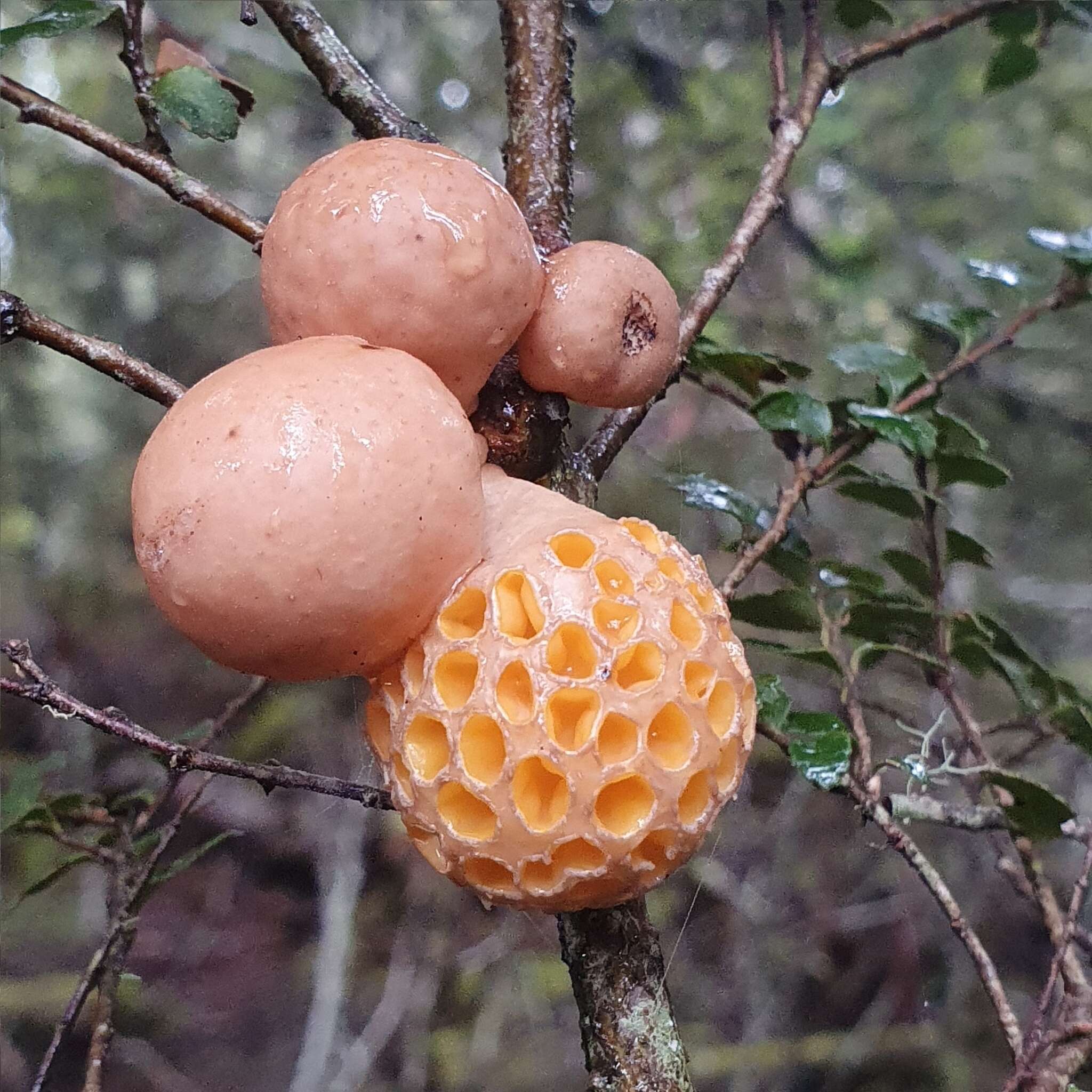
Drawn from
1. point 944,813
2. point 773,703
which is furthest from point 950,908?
point 773,703

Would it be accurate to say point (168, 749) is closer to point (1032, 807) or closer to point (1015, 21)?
point (1032, 807)

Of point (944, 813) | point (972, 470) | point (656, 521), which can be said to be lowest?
point (656, 521)

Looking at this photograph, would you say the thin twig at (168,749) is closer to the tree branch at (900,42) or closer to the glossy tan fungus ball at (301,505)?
the glossy tan fungus ball at (301,505)

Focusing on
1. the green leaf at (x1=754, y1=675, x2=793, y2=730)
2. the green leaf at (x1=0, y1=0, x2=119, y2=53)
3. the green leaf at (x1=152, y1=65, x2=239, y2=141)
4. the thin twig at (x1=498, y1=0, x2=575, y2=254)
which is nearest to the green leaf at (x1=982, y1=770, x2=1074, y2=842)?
the green leaf at (x1=754, y1=675, x2=793, y2=730)

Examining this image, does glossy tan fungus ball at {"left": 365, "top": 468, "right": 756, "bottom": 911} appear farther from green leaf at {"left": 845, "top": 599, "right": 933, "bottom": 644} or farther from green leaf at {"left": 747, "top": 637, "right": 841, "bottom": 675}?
green leaf at {"left": 845, "top": 599, "right": 933, "bottom": 644}

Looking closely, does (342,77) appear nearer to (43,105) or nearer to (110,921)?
(43,105)

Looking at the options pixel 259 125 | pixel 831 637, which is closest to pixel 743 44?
pixel 259 125
